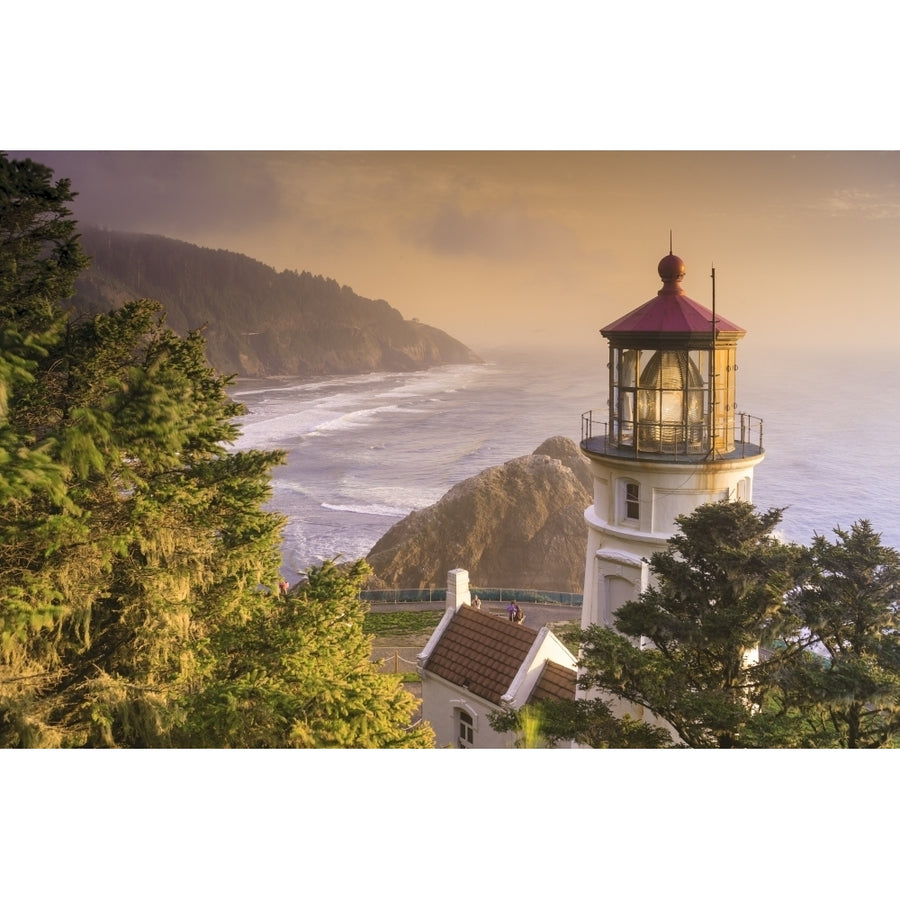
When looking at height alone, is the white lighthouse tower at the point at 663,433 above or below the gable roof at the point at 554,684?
above

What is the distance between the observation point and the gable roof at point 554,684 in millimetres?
5465

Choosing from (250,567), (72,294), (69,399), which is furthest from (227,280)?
(250,567)

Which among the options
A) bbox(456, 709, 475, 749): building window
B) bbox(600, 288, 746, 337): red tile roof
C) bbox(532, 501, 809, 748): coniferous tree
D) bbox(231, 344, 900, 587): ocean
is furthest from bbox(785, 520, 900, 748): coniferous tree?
bbox(456, 709, 475, 749): building window

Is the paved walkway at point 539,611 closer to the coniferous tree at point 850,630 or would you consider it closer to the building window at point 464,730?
the building window at point 464,730

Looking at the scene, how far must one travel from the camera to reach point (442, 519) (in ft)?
24.3

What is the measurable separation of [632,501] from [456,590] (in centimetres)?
171

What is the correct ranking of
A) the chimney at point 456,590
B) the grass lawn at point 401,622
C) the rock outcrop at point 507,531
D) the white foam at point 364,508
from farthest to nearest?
the rock outcrop at point 507,531 → the grass lawn at point 401,622 → the white foam at point 364,508 → the chimney at point 456,590

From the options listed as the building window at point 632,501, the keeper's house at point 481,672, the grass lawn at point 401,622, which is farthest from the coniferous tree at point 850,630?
the grass lawn at point 401,622

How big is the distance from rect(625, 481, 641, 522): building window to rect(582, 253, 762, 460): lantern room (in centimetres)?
20

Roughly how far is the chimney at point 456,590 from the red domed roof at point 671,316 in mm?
2169

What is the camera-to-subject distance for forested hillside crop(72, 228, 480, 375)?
531 cm

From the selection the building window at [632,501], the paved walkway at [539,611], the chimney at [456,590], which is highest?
the building window at [632,501]

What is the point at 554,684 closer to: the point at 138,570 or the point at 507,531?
Result: the point at 138,570

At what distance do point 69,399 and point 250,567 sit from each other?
1.26m
